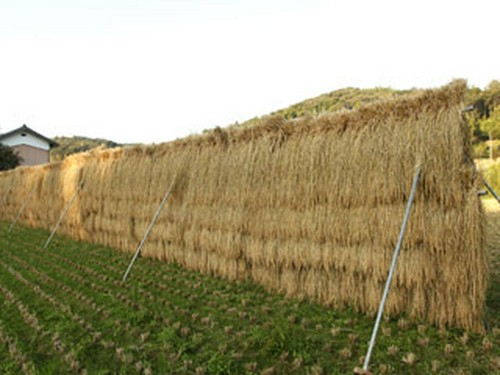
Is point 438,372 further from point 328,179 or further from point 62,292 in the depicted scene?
point 62,292

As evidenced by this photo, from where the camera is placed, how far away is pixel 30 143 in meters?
39.1

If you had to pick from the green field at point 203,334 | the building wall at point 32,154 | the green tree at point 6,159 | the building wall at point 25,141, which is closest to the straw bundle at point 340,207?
the green field at point 203,334

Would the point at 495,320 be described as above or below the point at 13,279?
below

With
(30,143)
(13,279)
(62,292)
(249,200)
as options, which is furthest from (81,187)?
(30,143)

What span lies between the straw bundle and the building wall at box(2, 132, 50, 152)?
39.2 metres

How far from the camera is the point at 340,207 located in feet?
14.9

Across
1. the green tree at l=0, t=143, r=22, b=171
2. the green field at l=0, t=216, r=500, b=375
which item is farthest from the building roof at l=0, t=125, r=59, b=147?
the green field at l=0, t=216, r=500, b=375

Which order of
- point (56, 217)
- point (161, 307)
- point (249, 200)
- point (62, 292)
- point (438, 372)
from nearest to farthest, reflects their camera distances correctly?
point (438, 372) → point (161, 307) → point (62, 292) → point (249, 200) → point (56, 217)

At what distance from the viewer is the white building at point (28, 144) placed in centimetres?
3788

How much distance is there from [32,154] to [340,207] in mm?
43951

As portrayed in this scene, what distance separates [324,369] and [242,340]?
0.94 m

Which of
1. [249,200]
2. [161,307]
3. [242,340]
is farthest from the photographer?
[249,200]

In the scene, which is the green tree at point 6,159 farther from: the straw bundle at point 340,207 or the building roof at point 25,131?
the straw bundle at point 340,207

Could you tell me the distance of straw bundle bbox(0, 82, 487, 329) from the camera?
3.64 m
